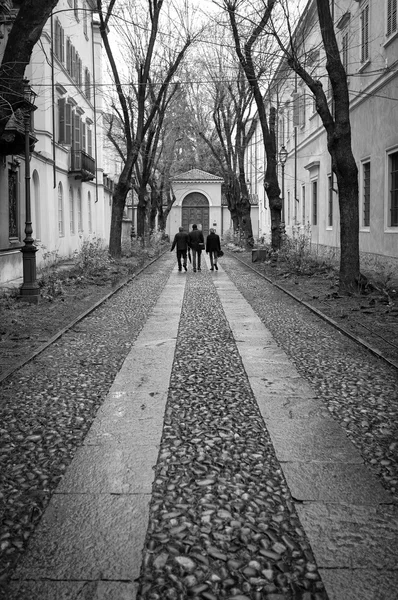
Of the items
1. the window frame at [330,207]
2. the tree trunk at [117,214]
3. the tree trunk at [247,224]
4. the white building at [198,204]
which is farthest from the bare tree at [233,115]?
the white building at [198,204]

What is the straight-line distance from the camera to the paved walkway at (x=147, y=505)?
2.88 meters

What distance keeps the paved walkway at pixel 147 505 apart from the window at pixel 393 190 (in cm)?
1099

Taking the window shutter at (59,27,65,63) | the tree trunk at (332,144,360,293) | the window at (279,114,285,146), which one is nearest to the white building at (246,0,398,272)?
the tree trunk at (332,144,360,293)

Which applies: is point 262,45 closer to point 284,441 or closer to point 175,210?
point 284,441

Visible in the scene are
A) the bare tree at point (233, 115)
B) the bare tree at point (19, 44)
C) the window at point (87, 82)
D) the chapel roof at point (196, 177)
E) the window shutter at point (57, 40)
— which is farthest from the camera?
the chapel roof at point (196, 177)

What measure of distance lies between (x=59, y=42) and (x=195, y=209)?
125 ft

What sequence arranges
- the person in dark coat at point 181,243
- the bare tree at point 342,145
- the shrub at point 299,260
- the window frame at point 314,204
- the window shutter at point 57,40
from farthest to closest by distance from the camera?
the window frame at point 314,204 < the window shutter at point 57,40 < the person in dark coat at point 181,243 < the shrub at point 299,260 < the bare tree at point 342,145

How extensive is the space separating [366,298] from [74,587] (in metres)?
10.6

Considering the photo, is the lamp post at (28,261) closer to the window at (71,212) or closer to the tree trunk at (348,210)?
the tree trunk at (348,210)

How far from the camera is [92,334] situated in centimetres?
952

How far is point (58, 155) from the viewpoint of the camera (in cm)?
2542

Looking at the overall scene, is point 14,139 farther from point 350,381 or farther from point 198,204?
point 198,204

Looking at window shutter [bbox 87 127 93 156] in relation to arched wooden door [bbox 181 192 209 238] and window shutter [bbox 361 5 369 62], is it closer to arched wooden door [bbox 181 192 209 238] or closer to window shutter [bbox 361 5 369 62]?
window shutter [bbox 361 5 369 62]

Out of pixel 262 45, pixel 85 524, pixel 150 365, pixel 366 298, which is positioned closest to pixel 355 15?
pixel 262 45
